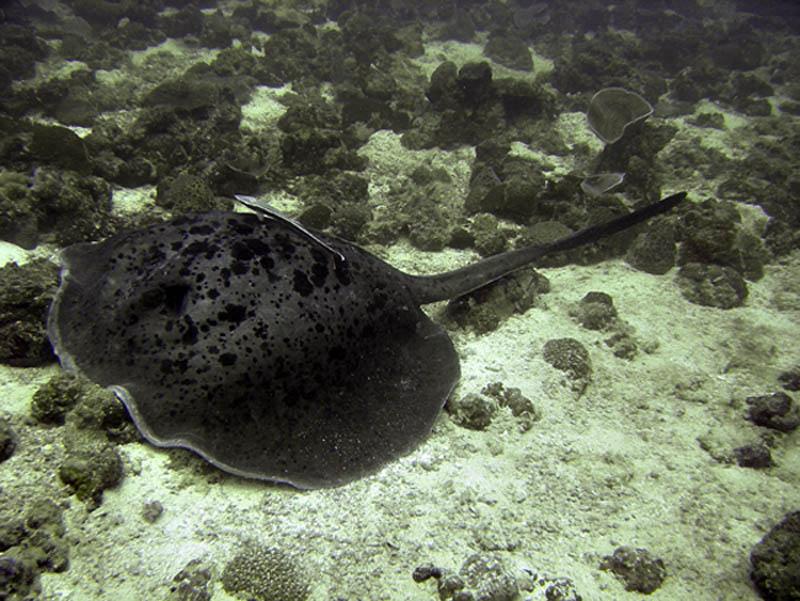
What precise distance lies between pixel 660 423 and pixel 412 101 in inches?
337

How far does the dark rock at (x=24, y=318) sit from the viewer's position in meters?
3.58

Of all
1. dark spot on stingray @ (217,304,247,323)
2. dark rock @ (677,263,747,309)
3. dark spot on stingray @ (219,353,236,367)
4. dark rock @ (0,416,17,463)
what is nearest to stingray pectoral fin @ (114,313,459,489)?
dark spot on stingray @ (219,353,236,367)

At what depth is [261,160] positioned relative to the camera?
7.05m

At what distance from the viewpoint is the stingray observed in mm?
2891

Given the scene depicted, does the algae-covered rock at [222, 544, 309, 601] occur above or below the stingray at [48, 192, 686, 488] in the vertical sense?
below

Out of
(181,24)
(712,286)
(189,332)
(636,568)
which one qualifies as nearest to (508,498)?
(636,568)

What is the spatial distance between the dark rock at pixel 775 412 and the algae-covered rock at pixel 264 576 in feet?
14.8

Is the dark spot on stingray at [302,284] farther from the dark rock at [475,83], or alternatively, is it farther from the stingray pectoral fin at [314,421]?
the dark rock at [475,83]

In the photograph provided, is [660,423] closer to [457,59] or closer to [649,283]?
[649,283]

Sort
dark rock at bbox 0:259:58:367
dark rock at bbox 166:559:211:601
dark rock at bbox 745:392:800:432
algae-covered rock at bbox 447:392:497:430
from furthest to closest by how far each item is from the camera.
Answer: dark rock at bbox 745:392:800:432, algae-covered rock at bbox 447:392:497:430, dark rock at bbox 0:259:58:367, dark rock at bbox 166:559:211:601

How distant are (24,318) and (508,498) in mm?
4309

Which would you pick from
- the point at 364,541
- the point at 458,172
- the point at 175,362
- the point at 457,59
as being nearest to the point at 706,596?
the point at 364,541

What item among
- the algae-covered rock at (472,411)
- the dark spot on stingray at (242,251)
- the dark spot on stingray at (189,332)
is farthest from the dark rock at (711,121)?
the dark spot on stingray at (189,332)

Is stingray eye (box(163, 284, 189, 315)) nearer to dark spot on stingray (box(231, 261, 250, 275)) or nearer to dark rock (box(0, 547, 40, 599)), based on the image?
dark spot on stingray (box(231, 261, 250, 275))
